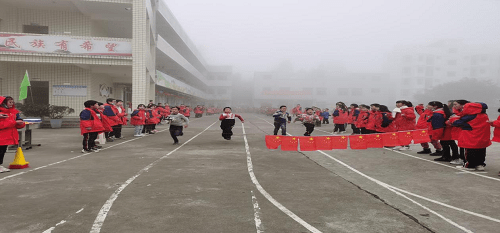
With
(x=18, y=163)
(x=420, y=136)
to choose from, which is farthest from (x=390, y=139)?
(x=18, y=163)

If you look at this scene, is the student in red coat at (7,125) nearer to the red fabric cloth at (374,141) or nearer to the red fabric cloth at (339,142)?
the red fabric cloth at (339,142)

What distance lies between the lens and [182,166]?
7715mm

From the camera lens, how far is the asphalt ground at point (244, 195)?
3979 millimetres

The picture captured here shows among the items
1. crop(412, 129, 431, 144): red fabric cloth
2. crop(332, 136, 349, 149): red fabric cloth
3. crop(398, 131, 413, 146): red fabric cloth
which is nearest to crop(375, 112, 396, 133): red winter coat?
crop(398, 131, 413, 146): red fabric cloth

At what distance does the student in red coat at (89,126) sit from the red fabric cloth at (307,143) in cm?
657

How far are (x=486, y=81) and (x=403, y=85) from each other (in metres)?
20.3

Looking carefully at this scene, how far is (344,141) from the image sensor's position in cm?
1020

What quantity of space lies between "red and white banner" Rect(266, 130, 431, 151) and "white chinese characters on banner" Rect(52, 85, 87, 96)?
18.7 m

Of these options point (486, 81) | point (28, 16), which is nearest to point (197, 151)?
point (28, 16)

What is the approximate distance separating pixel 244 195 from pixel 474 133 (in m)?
5.89

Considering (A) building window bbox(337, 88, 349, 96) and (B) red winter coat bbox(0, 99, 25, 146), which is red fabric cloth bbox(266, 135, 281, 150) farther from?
(A) building window bbox(337, 88, 349, 96)

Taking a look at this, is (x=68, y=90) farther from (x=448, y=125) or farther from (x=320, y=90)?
(x=320, y=90)

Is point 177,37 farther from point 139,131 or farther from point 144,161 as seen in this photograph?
point 144,161

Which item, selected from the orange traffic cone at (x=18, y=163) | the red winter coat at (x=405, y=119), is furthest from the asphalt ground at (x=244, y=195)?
the red winter coat at (x=405, y=119)
